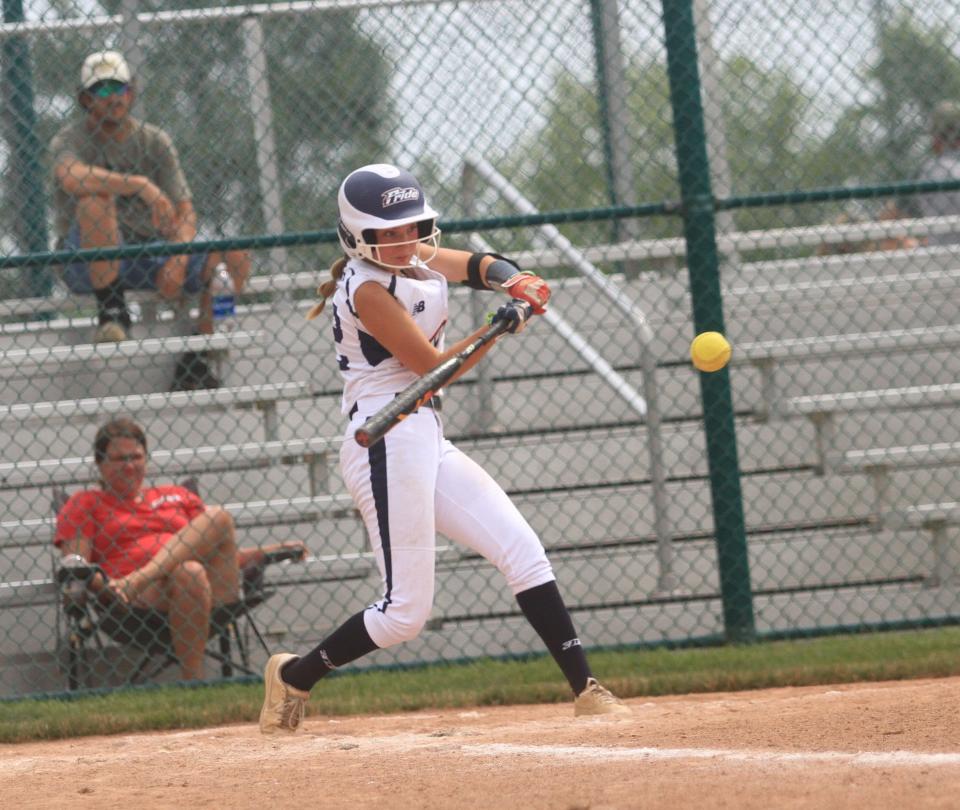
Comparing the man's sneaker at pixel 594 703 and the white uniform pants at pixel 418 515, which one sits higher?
the white uniform pants at pixel 418 515

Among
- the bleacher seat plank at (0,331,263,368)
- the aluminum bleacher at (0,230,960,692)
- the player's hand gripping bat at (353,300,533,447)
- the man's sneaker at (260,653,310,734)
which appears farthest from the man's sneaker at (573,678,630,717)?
the bleacher seat plank at (0,331,263,368)

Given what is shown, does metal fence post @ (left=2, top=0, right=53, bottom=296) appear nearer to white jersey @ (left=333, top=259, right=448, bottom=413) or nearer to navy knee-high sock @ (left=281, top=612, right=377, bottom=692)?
white jersey @ (left=333, top=259, right=448, bottom=413)

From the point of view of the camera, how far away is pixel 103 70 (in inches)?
262

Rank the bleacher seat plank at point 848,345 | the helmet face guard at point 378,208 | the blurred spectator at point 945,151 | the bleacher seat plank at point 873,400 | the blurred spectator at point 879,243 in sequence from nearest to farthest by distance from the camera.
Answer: the helmet face guard at point 378,208 < the bleacher seat plank at point 873,400 < the bleacher seat plank at point 848,345 < the blurred spectator at point 945,151 < the blurred spectator at point 879,243

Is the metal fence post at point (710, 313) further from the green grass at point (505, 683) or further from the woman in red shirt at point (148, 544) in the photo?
the woman in red shirt at point (148, 544)

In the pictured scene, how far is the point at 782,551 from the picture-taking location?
7000 mm

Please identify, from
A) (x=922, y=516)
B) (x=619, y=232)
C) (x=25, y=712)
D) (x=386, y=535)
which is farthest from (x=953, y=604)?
(x=25, y=712)

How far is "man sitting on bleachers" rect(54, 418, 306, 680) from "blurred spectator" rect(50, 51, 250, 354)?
93 centimetres

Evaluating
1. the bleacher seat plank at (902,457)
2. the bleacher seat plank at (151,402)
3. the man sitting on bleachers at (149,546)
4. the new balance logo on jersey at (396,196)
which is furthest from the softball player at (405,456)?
the bleacher seat plank at (902,457)

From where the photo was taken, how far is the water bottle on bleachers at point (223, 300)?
23.1 feet

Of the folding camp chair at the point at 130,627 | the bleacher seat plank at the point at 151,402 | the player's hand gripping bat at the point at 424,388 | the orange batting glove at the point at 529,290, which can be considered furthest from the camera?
the bleacher seat plank at the point at 151,402

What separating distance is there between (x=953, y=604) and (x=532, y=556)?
3.34 meters

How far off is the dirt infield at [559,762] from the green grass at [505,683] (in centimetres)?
31

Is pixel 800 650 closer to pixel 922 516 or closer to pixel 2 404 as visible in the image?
pixel 922 516
